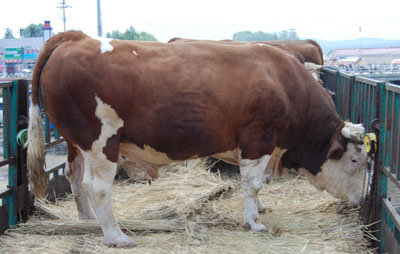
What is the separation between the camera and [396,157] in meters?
4.56

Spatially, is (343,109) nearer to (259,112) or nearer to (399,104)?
(259,112)

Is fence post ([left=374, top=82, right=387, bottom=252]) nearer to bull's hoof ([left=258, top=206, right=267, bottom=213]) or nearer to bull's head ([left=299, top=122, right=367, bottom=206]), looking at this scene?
bull's head ([left=299, top=122, right=367, bottom=206])

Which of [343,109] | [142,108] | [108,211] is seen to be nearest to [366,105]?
[343,109]

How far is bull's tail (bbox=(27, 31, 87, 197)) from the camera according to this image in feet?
16.9

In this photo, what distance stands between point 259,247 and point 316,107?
1817 millimetres

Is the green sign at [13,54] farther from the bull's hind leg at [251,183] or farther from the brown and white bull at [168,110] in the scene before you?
the bull's hind leg at [251,183]

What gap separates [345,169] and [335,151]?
25cm

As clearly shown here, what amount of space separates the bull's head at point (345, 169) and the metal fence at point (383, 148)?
30 centimetres

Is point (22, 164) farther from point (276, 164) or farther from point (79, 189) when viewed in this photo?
point (276, 164)

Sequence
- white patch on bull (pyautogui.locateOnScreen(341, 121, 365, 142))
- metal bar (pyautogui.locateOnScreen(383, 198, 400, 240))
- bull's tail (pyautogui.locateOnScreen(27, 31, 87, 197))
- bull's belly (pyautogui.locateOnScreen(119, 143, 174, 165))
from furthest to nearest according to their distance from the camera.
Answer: white patch on bull (pyautogui.locateOnScreen(341, 121, 365, 142)), bull's belly (pyautogui.locateOnScreen(119, 143, 174, 165)), bull's tail (pyautogui.locateOnScreen(27, 31, 87, 197)), metal bar (pyautogui.locateOnScreen(383, 198, 400, 240))

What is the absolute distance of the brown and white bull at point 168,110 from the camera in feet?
16.3

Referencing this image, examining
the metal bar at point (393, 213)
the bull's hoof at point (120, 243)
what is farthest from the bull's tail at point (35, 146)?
the metal bar at point (393, 213)

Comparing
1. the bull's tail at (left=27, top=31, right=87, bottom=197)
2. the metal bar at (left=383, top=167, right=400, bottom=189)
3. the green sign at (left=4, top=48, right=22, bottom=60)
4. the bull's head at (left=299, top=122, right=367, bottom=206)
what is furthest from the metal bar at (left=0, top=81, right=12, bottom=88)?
the green sign at (left=4, top=48, right=22, bottom=60)

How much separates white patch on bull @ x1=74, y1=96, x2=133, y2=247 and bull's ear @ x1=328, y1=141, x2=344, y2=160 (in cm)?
243
